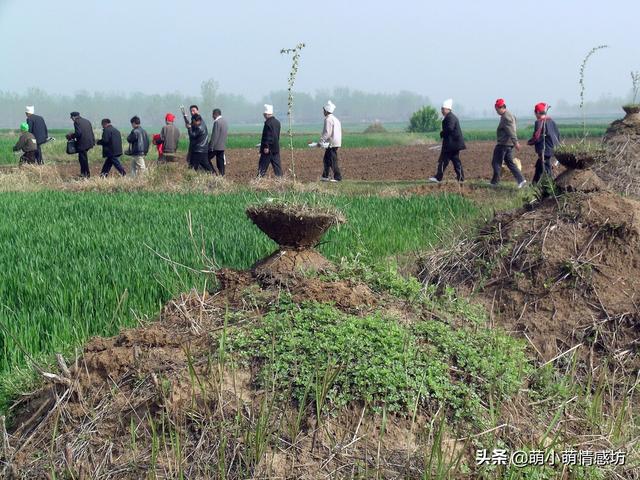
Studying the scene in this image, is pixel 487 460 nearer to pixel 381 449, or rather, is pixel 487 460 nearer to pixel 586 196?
pixel 381 449

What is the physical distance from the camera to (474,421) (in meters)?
3.27

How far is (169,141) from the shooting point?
15.6 metres

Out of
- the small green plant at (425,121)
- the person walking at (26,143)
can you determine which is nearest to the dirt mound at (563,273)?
the person walking at (26,143)

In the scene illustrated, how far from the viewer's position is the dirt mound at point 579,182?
6098 millimetres

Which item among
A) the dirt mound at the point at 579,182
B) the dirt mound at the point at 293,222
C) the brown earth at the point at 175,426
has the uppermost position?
the dirt mound at the point at 579,182

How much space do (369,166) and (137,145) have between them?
976cm

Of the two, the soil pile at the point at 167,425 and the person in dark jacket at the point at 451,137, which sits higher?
the person in dark jacket at the point at 451,137

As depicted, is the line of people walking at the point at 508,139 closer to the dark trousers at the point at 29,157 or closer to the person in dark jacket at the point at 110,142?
the person in dark jacket at the point at 110,142

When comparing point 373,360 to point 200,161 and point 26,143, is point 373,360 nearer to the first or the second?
point 200,161

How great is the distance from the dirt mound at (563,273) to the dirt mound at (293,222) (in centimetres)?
158

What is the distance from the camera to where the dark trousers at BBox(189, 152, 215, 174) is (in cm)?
1501

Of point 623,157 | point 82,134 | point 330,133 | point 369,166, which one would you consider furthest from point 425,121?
point 623,157

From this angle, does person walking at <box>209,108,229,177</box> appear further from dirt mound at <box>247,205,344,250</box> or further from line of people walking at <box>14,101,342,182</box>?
dirt mound at <box>247,205,344,250</box>

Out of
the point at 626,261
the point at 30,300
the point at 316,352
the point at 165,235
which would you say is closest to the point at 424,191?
the point at 165,235
